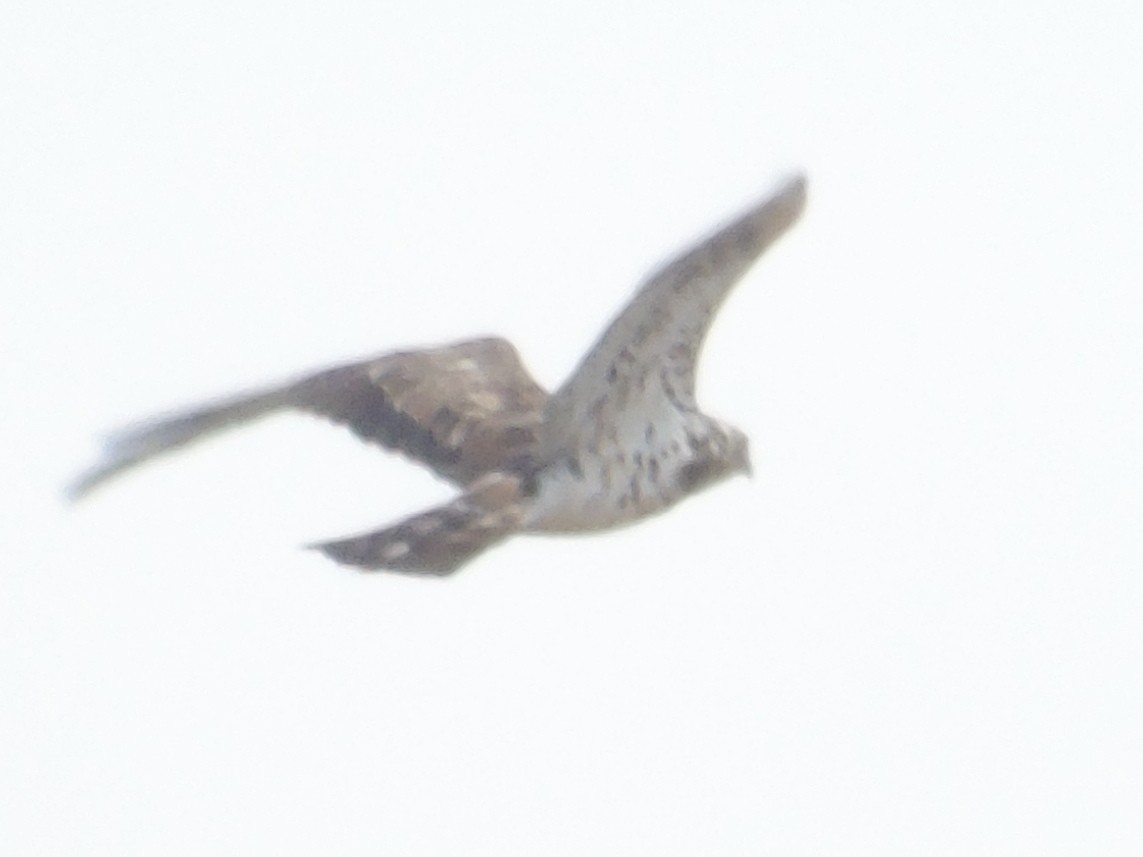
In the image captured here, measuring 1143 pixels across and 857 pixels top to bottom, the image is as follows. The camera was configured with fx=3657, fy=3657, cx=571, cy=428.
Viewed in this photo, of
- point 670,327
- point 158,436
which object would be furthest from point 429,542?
point 158,436

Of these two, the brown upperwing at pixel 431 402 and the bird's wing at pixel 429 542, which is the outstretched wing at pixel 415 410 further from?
the bird's wing at pixel 429 542

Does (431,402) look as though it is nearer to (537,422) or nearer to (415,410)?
(415,410)

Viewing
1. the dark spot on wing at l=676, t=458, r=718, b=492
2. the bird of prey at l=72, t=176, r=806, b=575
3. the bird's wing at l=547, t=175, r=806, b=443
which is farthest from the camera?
the dark spot on wing at l=676, t=458, r=718, b=492

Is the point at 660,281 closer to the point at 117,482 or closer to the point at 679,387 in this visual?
the point at 679,387

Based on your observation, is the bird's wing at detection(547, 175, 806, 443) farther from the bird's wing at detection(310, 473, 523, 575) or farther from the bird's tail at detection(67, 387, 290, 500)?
the bird's tail at detection(67, 387, 290, 500)

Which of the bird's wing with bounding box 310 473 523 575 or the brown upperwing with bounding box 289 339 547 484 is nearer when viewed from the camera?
the bird's wing with bounding box 310 473 523 575

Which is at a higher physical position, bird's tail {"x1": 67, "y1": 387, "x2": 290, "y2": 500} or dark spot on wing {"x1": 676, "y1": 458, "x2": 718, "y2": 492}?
bird's tail {"x1": 67, "y1": 387, "x2": 290, "y2": 500}

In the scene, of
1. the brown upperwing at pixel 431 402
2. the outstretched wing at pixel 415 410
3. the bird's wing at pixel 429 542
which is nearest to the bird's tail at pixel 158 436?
the outstretched wing at pixel 415 410

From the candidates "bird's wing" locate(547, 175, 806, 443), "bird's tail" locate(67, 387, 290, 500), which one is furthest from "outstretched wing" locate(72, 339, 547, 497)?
"bird's wing" locate(547, 175, 806, 443)

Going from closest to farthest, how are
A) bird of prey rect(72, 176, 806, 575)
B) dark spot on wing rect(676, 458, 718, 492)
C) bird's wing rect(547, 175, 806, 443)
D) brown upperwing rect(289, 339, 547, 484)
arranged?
bird's wing rect(547, 175, 806, 443), bird of prey rect(72, 176, 806, 575), dark spot on wing rect(676, 458, 718, 492), brown upperwing rect(289, 339, 547, 484)
